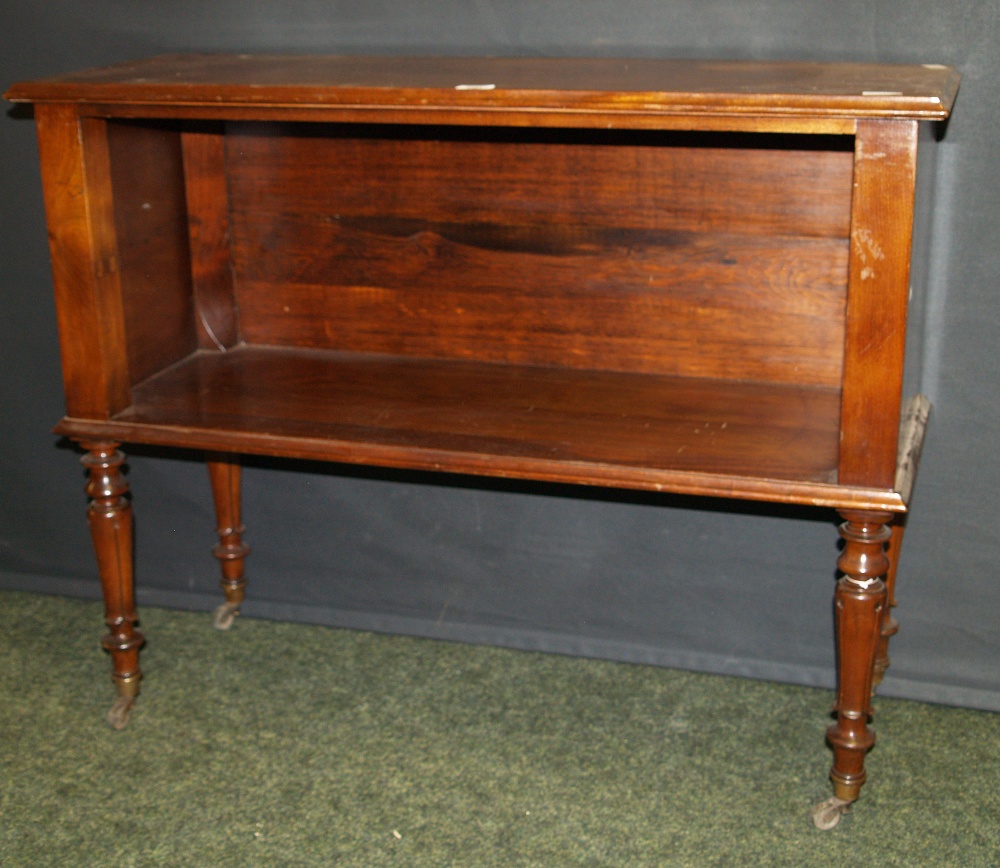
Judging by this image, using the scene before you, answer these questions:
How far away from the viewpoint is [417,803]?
2207 millimetres

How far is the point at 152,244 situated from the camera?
2.33 meters

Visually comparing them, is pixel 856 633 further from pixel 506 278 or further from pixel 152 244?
pixel 152 244

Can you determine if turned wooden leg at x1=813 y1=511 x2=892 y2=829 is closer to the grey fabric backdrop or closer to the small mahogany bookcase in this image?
the small mahogany bookcase

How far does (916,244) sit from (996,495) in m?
0.53

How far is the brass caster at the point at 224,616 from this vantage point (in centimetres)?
281

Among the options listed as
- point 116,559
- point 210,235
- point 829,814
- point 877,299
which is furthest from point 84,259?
point 829,814

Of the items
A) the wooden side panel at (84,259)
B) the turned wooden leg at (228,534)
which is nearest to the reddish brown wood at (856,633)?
the wooden side panel at (84,259)

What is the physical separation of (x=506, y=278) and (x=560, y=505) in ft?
1.64

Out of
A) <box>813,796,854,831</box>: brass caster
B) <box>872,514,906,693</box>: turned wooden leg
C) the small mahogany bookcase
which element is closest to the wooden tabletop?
the small mahogany bookcase

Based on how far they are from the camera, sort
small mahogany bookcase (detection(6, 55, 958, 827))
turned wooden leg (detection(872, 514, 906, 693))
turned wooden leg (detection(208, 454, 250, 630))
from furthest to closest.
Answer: turned wooden leg (detection(208, 454, 250, 630)) → turned wooden leg (detection(872, 514, 906, 693)) → small mahogany bookcase (detection(6, 55, 958, 827))

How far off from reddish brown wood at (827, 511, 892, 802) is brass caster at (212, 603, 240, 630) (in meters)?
1.30

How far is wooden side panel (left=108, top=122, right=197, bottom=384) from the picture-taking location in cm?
223

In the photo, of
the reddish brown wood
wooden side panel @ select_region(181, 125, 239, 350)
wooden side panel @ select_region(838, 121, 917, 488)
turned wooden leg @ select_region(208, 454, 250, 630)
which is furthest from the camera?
turned wooden leg @ select_region(208, 454, 250, 630)

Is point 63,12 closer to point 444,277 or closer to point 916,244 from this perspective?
point 444,277
